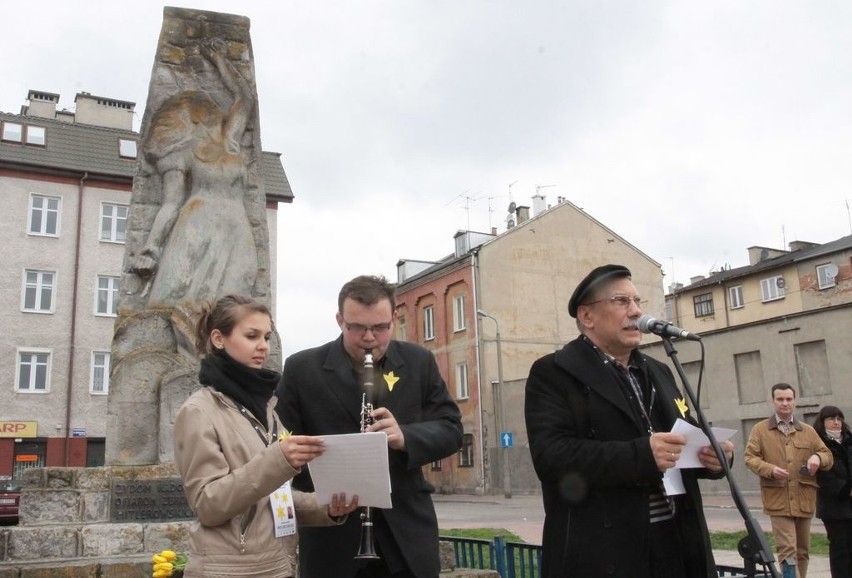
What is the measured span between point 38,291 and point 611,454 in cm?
3390

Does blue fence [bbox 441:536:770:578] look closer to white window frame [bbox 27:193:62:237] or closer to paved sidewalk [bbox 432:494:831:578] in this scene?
paved sidewalk [bbox 432:494:831:578]

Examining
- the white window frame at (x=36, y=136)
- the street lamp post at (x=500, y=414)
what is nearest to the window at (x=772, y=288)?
the street lamp post at (x=500, y=414)

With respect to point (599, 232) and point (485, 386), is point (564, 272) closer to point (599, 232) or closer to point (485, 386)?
point (599, 232)

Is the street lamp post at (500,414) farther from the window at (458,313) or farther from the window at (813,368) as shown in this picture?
the window at (813,368)

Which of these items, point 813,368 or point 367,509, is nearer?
point 367,509

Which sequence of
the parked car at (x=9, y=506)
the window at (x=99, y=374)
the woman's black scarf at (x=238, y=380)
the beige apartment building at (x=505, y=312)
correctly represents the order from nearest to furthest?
the woman's black scarf at (x=238, y=380), the parked car at (x=9, y=506), the window at (x=99, y=374), the beige apartment building at (x=505, y=312)

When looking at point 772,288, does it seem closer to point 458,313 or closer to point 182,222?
point 458,313

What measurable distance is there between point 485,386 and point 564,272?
7.01 meters

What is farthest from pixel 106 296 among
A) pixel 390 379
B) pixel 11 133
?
pixel 390 379

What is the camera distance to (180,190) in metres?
8.55

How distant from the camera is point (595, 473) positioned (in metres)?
3.18

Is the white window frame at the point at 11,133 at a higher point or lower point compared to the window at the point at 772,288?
higher

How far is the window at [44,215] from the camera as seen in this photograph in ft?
108

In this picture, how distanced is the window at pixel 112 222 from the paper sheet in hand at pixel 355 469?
111ft
